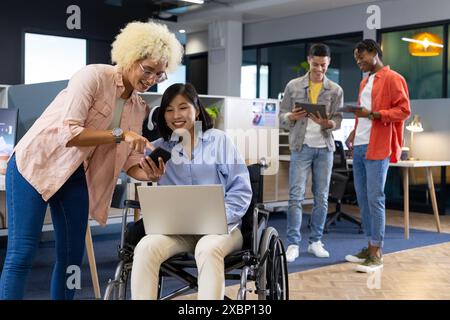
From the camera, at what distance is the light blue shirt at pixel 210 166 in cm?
235

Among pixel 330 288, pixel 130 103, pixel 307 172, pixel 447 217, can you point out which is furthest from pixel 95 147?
pixel 447 217

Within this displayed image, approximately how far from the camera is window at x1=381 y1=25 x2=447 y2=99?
7188 mm

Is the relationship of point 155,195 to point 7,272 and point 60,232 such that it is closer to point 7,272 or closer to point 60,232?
point 60,232

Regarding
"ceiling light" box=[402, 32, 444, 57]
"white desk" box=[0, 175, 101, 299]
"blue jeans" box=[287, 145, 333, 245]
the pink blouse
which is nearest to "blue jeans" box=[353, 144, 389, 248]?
"blue jeans" box=[287, 145, 333, 245]

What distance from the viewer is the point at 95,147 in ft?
6.97

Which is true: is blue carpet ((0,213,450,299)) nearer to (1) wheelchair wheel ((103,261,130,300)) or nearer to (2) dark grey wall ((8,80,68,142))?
(2) dark grey wall ((8,80,68,142))

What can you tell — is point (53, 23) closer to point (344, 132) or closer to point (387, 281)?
point (344, 132)

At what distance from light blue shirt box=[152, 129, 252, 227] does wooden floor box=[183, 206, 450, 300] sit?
3.09ft

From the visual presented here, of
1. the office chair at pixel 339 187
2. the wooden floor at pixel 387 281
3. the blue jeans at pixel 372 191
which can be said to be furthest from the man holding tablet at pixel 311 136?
the office chair at pixel 339 187

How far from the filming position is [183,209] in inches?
82.2

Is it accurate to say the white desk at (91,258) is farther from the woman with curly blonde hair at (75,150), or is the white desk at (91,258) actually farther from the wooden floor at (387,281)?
the woman with curly blonde hair at (75,150)

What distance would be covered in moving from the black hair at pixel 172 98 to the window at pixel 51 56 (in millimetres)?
6300

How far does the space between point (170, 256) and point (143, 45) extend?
0.74 m

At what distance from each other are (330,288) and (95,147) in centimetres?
177
